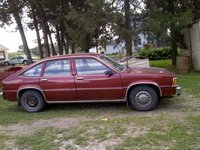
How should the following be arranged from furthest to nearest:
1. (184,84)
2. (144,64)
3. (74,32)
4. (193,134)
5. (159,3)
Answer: (74,32) < (159,3) < (144,64) < (184,84) < (193,134)

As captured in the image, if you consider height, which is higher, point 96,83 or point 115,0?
point 115,0

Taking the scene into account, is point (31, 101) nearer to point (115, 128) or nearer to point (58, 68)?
point (58, 68)

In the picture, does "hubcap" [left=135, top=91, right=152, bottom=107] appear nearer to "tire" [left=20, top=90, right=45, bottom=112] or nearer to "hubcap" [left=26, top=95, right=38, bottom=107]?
"tire" [left=20, top=90, right=45, bottom=112]

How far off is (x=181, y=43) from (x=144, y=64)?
350 centimetres

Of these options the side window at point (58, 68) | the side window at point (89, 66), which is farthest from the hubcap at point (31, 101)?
the side window at point (89, 66)

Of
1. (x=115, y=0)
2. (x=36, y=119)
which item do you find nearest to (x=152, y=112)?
(x=36, y=119)

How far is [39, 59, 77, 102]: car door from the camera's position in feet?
28.4

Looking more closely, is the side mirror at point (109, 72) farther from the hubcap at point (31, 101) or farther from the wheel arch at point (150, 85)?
the hubcap at point (31, 101)

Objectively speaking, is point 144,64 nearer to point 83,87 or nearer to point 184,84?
point 184,84

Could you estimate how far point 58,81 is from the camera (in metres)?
8.70

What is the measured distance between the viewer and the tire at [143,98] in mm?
8227

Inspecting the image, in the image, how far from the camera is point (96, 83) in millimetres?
8445

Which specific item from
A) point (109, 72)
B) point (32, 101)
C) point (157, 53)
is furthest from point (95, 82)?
point (157, 53)

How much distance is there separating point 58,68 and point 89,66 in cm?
84
